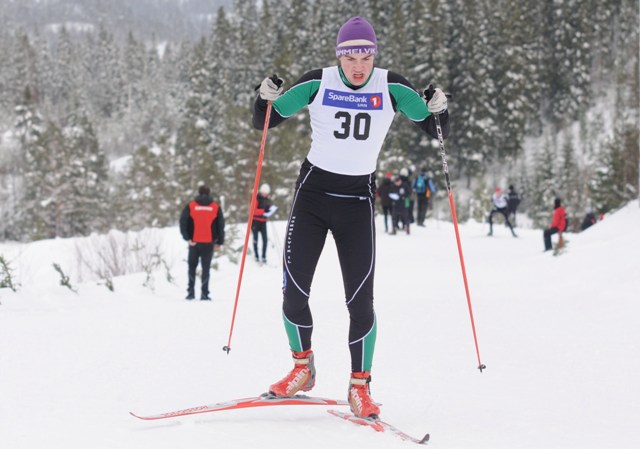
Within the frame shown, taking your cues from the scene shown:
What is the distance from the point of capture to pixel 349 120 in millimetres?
3732

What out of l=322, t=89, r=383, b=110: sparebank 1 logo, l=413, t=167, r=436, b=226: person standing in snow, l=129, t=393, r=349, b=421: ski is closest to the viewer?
l=129, t=393, r=349, b=421: ski

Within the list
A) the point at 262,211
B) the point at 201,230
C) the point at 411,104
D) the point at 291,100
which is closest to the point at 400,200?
the point at 262,211

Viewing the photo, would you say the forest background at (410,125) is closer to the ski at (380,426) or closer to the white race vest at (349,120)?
the white race vest at (349,120)

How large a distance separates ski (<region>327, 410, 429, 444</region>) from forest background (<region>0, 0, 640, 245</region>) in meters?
31.8

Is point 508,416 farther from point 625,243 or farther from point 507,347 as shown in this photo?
point 625,243

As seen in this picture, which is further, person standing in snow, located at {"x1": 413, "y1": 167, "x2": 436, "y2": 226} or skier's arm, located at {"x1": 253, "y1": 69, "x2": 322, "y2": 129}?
person standing in snow, located at {"x1": 413, "y1": 167, "x2": 436, "y2": 226}

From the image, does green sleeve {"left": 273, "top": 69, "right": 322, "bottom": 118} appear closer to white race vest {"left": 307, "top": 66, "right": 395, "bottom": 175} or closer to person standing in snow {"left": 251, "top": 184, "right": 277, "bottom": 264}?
white race vest {"left": 307, "top": 66, "right": 395, "bottom": 175}

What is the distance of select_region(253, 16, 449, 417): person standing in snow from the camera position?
374 centimetres

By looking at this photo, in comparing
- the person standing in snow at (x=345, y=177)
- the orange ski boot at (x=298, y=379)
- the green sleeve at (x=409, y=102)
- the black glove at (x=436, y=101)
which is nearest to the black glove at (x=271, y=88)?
the person standing in snow at (x=345, y=177)

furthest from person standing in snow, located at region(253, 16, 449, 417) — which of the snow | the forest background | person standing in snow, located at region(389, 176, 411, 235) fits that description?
the forest background

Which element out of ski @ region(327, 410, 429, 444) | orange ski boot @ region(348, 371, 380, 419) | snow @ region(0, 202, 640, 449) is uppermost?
orange ski boot @ region(348, 371, 380, 419)

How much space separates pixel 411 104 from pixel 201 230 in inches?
269

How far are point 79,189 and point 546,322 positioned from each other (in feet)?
149

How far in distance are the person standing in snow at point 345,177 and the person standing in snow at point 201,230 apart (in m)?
6.39
